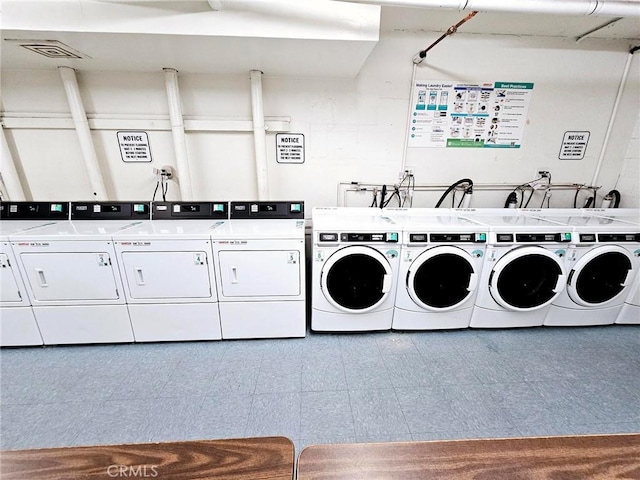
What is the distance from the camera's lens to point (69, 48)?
1.85 m

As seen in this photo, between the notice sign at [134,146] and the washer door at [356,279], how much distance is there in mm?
2145

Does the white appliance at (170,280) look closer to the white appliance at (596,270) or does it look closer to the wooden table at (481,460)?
the wooden table at (481,460)

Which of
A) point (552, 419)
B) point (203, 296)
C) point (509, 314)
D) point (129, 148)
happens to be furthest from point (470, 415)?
point (129, 148)

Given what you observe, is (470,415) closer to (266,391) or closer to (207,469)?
(266,391)

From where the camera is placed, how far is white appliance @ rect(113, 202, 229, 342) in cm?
191

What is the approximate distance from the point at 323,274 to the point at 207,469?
1532 mm

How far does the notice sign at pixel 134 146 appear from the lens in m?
2.54

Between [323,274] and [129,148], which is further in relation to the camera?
[129,148]

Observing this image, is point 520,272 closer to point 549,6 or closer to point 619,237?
point 619,237

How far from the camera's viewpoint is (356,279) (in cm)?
220

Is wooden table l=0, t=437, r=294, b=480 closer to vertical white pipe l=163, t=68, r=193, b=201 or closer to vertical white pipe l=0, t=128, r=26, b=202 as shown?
vertical white pipe l=163, t=68, r=193, b=201

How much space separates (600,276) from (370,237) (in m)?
2.11

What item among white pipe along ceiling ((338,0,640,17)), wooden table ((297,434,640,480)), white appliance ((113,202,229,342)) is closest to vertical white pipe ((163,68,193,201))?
white appliance ((113,202,229,342))

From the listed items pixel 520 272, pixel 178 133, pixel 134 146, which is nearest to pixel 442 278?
pixel 520 272
